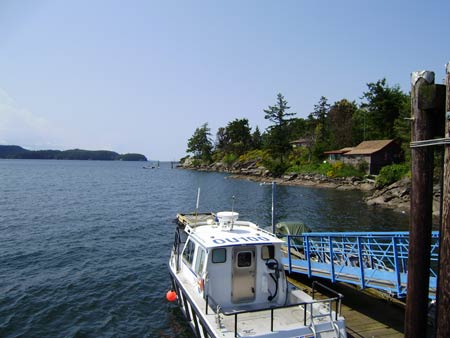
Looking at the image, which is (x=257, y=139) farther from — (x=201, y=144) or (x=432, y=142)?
(x=432, y=142)

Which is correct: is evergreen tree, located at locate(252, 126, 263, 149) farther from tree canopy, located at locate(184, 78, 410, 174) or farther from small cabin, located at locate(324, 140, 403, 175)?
small cabin, located at locate(324, 140, 403, 175)

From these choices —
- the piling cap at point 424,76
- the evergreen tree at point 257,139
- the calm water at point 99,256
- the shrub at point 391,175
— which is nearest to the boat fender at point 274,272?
the calm water at point 99,256

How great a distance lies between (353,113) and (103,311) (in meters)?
97.6

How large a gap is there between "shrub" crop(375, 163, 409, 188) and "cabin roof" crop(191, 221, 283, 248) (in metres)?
50.2

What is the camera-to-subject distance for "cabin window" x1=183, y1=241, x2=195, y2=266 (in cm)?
1406

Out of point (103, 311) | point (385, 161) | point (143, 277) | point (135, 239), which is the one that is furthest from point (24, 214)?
point (385, 161)

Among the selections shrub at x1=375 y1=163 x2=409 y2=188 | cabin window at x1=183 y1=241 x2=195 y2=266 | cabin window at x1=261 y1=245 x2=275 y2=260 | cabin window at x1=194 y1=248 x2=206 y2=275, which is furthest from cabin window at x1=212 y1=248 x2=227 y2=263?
shrub at x1=375 y1=163 x2=409 y2=188

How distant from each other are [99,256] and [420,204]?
2227 centimetres

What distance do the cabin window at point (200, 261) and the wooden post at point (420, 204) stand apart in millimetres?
7135

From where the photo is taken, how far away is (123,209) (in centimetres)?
4406

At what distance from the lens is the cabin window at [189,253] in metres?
14.1

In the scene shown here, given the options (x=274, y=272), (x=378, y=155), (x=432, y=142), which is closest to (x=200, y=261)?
(x=274, y=272)

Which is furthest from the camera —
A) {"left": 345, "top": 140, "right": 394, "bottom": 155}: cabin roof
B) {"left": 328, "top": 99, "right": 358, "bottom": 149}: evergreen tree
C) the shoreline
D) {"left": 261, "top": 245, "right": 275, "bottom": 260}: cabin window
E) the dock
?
{"left": 328, "top": 99, "right": 358, "bottom": 149}: evergreen tree

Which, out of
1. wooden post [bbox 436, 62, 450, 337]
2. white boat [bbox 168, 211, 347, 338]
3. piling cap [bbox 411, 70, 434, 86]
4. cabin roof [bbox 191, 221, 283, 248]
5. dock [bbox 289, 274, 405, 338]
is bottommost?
dock [bbox 289, 274, 405, 338]
